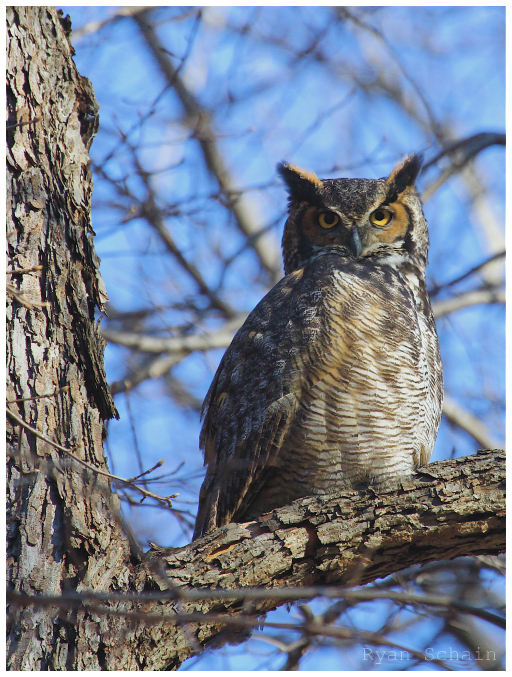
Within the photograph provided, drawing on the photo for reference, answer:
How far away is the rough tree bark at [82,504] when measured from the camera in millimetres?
1569

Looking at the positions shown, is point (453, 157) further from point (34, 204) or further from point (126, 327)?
point (34, 204)

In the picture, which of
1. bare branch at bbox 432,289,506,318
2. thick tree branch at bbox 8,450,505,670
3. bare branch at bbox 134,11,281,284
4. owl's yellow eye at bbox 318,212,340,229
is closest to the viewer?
thick tree branch at bbox 8,450,505,670

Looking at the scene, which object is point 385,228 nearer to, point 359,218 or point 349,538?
point 359,218

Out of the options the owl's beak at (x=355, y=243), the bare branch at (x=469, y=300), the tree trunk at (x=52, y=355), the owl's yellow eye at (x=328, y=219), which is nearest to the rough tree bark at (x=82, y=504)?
the tree trunk at (x=52, y=355)

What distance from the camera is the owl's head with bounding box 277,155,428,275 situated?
280 centimetres

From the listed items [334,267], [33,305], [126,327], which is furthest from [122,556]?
[126,327]

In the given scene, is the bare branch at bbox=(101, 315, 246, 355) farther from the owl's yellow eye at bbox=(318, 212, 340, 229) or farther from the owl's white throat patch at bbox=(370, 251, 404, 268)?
the owl's white throat patch at bbox=(370, 251, 404, 268)

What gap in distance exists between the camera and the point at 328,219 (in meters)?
2.88

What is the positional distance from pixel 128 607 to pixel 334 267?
5.16 ft

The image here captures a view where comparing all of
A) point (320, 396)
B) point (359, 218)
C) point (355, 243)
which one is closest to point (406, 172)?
point (359, 218)

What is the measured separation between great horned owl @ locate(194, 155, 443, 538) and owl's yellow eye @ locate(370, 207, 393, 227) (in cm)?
28

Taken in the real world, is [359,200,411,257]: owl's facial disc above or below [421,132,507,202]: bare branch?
below

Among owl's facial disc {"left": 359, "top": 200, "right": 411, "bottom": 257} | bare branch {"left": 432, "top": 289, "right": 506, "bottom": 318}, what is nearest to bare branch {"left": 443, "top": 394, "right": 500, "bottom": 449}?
bare branch {"left": 432, "top": 289, "right": 506, "bottom": 318}

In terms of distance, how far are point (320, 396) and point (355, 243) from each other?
0.82 meters
